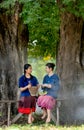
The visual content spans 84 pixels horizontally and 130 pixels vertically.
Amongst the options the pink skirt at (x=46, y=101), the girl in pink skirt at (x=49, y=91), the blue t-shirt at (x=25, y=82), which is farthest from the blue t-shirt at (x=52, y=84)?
the blue t-shirt at (x=25, y=82)

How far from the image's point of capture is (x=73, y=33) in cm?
1120

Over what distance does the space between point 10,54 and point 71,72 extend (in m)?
2.00

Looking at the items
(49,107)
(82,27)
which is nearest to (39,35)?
(82,27)

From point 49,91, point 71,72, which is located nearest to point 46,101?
point 49,91

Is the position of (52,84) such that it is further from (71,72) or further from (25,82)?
(71,72)

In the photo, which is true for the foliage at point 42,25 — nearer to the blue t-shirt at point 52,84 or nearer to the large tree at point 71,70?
the large tree at point 71,70

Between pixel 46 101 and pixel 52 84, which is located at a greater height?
pixel 52 84

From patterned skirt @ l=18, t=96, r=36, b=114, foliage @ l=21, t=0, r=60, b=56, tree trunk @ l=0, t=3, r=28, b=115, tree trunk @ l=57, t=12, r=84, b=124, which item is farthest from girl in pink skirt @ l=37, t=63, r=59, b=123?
tree trunk @ l=0, t=3, r=28, b=115

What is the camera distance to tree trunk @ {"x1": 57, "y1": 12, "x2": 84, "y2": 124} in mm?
11219

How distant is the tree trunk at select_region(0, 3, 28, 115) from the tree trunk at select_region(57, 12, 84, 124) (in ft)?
4.94

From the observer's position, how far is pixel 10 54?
1214 centimetres

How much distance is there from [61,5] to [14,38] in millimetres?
2691

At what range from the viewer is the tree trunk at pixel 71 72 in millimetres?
11219

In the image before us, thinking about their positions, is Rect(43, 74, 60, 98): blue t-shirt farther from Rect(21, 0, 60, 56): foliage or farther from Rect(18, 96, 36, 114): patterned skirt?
Rect(21, 0, 60, 56): foliage
